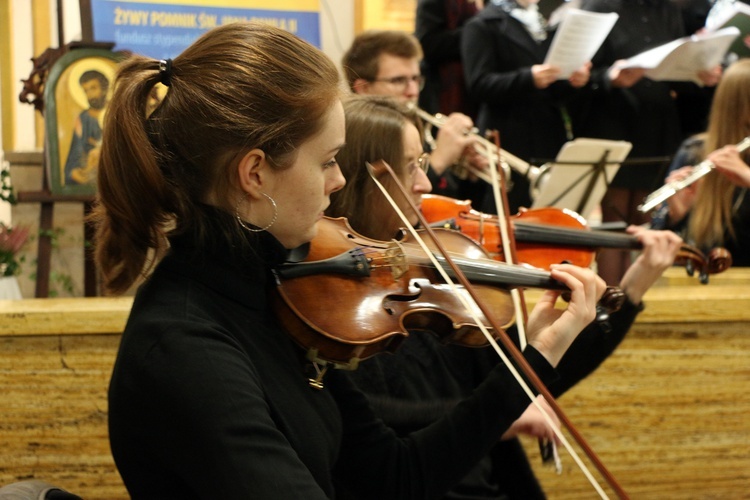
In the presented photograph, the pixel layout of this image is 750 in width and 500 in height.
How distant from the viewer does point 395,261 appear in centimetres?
142

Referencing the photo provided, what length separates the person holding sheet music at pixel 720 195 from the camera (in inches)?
118

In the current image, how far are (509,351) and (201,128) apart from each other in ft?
1.67

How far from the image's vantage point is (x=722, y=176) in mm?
2998

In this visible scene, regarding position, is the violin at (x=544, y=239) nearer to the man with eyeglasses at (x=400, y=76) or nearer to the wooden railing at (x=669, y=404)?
the wooden railing at (x=669, y=404)

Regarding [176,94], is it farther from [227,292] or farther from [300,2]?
[300,2]

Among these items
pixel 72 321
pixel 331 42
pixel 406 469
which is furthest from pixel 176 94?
pixel 331 42

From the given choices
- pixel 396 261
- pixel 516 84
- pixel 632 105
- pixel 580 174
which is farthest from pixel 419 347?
pixel 632 105

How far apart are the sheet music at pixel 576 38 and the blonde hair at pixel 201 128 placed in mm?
2056

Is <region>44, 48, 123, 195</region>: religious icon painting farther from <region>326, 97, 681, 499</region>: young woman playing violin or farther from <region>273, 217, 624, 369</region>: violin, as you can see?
<region>273, 217, 624, 369</region>: violin

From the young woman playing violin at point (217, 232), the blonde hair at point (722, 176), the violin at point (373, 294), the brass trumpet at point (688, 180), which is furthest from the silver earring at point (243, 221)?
the blonde hair at point (722, 176)

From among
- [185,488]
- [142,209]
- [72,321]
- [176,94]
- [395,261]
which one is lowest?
[72,321]

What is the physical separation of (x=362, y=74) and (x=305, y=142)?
1720 mm

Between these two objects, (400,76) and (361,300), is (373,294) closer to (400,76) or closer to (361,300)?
(361,300)

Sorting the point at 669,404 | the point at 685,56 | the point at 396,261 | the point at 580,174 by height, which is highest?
the point at 685,56
